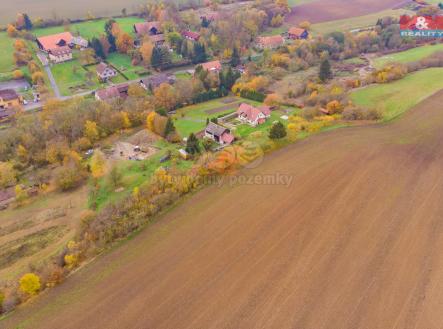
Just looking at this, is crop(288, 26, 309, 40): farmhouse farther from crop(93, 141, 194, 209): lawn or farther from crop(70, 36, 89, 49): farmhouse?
crop(93, 141, 194, 209): lawn

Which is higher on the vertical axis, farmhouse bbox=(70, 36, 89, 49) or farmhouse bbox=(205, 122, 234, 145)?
farmhouse bbox=(70, 36, 89, 49)

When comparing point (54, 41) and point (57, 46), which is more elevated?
point (54, 41)

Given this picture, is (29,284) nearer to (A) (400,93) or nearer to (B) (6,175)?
(B) (6,175)

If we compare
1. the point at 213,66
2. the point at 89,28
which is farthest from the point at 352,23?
the point at 89,28

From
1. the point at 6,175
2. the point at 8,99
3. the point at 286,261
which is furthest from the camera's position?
the point at 8,99

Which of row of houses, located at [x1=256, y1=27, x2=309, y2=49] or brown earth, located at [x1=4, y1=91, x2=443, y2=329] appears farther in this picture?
row of houses, located at [x1=256, y1=27, x2=309, y2=49]

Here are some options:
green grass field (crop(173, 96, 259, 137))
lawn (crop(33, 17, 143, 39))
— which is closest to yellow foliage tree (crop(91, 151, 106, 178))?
green grass field (crop(173, 96, 259, 137))

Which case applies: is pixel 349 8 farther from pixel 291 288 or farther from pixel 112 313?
pixel 112 313
